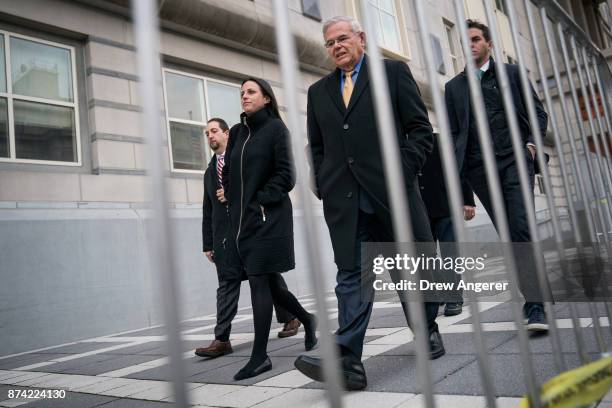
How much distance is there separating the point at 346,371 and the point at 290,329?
6.90ft

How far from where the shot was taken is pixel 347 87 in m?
2.48

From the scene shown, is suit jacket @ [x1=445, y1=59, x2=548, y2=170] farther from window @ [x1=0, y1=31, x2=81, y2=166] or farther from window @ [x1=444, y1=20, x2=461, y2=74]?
window @ [x1=444, y1=20, x2=461, y2=74]

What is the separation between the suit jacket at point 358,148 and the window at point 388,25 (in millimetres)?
10083

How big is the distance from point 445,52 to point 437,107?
1337 cm

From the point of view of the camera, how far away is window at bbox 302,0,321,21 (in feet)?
31.3

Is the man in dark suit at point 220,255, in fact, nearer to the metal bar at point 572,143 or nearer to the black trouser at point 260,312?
the black trouser at point 260,312

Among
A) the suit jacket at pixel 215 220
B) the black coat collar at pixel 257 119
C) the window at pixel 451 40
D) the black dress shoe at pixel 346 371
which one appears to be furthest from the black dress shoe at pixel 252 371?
A: the window at pixel 451 40

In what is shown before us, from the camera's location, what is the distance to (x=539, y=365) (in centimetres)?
214

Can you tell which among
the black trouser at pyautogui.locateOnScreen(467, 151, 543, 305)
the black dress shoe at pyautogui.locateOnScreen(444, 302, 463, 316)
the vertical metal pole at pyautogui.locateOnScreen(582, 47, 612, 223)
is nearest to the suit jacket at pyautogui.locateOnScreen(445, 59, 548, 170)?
the black trouser at pyautogui.locateOnScreen(467, 151, 543, 305)

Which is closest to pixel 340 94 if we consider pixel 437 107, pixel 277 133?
pixel 277 133

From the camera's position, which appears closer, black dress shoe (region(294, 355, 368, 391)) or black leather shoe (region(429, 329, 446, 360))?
black dress shoe (region(294, 355, 368, 391))

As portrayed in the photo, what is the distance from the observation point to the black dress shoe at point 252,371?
9.05 ft

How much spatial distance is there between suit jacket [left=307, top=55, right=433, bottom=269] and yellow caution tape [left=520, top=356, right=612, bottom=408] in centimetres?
125

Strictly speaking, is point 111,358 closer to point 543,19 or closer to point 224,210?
point 224,210
